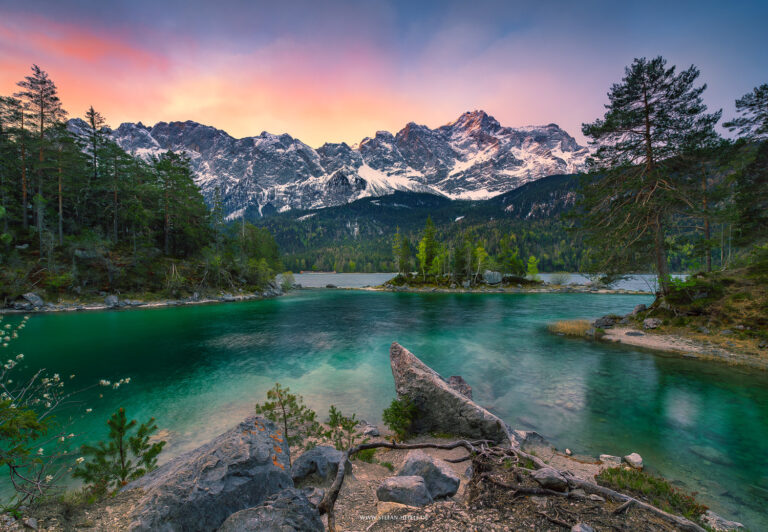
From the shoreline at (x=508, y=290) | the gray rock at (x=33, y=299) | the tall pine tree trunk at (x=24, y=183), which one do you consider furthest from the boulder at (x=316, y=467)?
the shoreline at (x=508, y=290)

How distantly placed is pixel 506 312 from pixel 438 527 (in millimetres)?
44157

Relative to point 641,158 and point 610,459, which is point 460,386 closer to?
point 610,459

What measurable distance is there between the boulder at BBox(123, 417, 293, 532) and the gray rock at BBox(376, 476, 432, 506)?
198 cm

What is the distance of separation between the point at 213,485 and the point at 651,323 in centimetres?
3257

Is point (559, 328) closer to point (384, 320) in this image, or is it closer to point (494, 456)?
point (384, 320)

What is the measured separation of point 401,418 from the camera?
9.98 m

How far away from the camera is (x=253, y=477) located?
5172 mm

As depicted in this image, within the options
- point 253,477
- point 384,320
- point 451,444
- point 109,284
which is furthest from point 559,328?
point 109,284

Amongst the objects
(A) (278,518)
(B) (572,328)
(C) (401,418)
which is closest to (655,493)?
(C) (401,418)

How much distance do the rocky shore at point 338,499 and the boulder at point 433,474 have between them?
19mm

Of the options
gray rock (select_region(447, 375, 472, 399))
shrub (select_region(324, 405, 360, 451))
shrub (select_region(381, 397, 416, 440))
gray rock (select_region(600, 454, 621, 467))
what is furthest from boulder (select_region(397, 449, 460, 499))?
gray rock (select_region(447, 375, 472, 399))

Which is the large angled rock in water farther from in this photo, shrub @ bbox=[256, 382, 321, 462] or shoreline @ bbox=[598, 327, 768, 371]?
shoreline @ bbox=[598, 327, 768, 371]

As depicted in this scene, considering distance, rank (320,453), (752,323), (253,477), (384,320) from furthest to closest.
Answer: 1. (384,320)
2. (752,323)
3. (320,453)
4. (253,477)

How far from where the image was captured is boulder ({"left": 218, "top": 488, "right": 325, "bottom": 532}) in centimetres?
376
